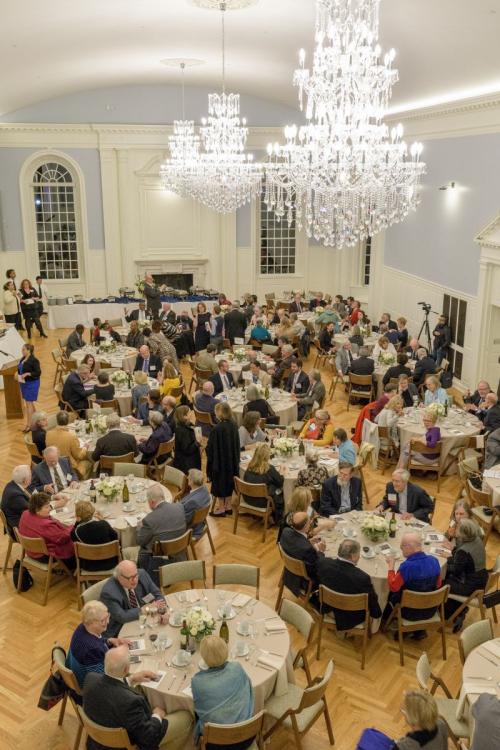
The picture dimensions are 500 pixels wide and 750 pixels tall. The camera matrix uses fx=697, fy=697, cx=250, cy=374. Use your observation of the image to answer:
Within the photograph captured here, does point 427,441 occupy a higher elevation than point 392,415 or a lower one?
lower

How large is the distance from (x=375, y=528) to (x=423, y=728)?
2875 mm

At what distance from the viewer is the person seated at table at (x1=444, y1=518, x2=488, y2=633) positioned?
6797mm

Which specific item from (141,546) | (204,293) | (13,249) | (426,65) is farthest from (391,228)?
(141,546)

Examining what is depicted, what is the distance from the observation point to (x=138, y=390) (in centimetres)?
1135

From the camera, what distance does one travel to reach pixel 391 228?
63.0 ft

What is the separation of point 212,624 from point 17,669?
7.49ft

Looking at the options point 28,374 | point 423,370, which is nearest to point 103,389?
point 28,374

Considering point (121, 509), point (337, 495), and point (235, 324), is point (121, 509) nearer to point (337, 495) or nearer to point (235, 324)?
point (337, 495)

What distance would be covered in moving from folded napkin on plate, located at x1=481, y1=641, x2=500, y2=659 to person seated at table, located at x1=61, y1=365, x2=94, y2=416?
7.45 m

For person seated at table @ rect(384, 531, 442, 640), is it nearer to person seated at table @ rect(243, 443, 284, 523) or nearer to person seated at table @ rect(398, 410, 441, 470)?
person seated at table @ rect(243, 443, 284, 523)

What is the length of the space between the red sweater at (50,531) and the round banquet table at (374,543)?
2.74 metres

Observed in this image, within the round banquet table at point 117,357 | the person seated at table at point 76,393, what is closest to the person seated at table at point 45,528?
the person seated at table at point 76,393

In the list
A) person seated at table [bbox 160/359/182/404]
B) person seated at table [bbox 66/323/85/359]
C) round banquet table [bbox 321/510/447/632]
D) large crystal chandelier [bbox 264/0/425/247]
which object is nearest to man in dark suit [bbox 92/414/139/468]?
person seated at table [bbox 160/359/182/404]

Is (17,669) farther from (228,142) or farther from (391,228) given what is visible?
(391,228)
